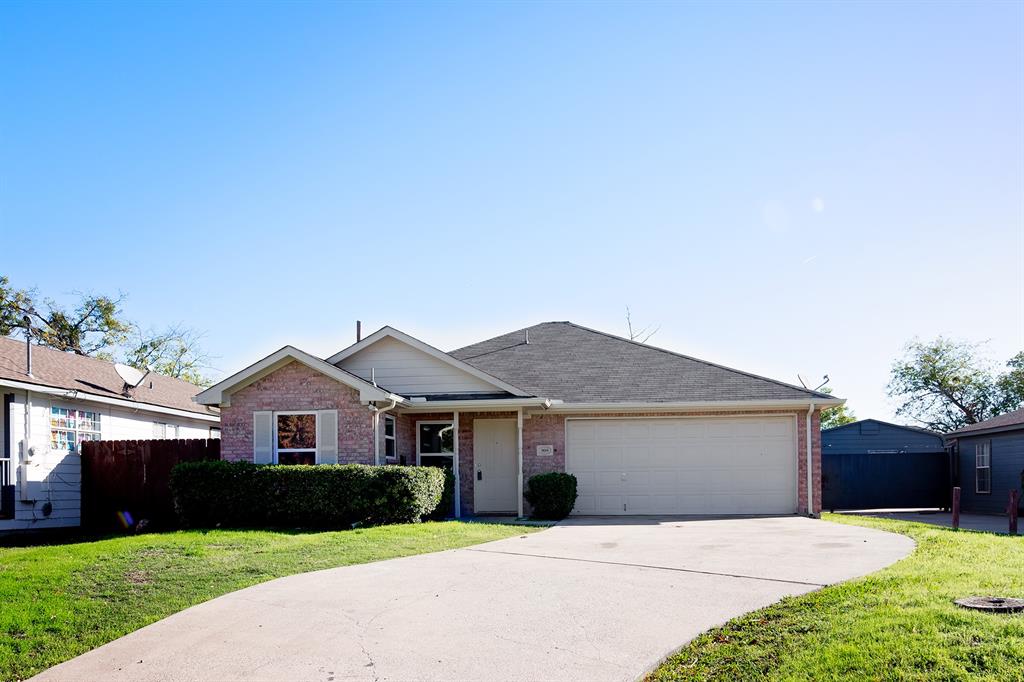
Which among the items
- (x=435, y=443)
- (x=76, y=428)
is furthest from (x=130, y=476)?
(x=435, y=443)

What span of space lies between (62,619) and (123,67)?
10190 mm

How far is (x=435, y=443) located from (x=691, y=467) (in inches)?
232

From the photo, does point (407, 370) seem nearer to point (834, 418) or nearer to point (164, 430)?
point (164, 430)

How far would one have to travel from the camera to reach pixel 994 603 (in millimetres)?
6969

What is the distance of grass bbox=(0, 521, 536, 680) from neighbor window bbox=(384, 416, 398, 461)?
334 cm

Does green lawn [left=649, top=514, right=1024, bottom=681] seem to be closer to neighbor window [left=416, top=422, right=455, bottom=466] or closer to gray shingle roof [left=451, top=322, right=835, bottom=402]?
gray shingle roof [left=451, top=322, right=835, bottom=402]

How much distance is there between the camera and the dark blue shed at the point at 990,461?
2289 centimetres

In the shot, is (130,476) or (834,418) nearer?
(130,476)

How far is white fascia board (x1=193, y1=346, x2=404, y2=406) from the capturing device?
17047 millimetres

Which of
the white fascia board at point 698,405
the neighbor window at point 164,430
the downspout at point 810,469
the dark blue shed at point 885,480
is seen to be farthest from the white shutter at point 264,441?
the dark blue shed at point 885,480

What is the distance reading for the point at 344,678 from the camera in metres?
6.69

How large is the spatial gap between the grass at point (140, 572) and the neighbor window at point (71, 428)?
205 inches

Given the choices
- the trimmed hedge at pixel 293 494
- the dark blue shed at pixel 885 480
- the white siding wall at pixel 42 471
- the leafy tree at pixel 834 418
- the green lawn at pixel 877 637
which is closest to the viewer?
the green lawn at pixel 877 637

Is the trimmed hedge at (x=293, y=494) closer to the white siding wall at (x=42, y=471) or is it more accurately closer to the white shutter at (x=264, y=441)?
the white shutter at (x=264, y=441)
